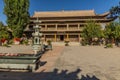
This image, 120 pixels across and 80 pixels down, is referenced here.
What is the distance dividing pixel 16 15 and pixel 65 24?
1573 centimetres

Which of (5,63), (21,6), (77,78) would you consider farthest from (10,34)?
(77,78)

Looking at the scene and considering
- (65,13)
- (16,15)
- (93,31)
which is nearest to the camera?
(16,15)

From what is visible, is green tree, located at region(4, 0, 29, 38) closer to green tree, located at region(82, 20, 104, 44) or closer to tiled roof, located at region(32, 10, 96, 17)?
green tree, located at region(82, 20, 104, 44)

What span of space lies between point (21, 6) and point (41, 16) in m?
15.3

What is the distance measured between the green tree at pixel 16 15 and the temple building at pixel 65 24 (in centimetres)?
1081

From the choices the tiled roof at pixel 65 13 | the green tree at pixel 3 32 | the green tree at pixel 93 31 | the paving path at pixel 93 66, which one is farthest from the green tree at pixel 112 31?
the paving path at pixel 93 66

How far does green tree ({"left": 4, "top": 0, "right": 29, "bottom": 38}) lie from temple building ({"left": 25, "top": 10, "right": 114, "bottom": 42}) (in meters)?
10.8

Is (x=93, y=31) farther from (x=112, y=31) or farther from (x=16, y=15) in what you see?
(x=16, y=15)

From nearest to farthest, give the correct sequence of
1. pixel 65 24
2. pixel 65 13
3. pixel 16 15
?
pixel 16 15 < pixel 65 24 < pixel 65 13

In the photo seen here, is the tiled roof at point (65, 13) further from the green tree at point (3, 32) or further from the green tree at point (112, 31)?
the green tree at point (3, 32)

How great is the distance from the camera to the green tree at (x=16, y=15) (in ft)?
116

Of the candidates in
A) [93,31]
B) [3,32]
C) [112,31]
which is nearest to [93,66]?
[112,31]

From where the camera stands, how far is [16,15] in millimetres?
35531

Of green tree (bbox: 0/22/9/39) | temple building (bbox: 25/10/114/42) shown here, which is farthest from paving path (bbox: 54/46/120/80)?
temple building (bbox: 25/10/114/42)
